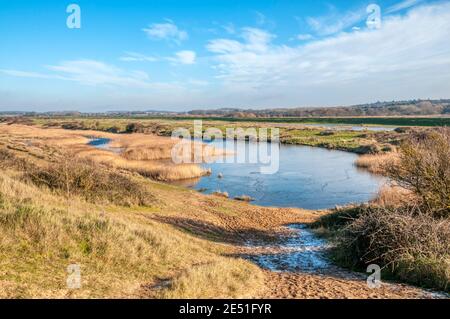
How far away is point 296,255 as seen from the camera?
1299 cm

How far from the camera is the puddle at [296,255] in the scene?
11.2m

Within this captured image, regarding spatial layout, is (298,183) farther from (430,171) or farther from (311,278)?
(311,278)

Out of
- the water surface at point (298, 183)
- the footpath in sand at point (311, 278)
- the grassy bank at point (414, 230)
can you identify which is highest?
the grassy bank at point (414, 230)

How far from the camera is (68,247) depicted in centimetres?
867

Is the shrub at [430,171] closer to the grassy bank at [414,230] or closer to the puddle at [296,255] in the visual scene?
the grassy bank at [414,230]

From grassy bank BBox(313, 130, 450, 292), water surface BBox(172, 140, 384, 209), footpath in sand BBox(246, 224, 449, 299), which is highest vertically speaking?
grassy bank BBox(313, 130, 450, 292)

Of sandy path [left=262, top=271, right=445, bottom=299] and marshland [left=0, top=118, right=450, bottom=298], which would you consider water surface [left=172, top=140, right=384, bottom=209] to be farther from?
sandy path [left=262, top=271, right=445, bottom=299]

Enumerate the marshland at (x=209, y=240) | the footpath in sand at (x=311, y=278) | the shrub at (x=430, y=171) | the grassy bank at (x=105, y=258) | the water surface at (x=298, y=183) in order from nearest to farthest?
1. the grassy bank at (x=105, y=258)
2. the marshland at (x=209, y=240)
3. the footpath in sand at (x=311, y=278)
4. the shrub at (x=430, y=171)
5. the water surface at (x=298, y=183)

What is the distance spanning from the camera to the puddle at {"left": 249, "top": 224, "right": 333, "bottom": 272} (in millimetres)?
11175

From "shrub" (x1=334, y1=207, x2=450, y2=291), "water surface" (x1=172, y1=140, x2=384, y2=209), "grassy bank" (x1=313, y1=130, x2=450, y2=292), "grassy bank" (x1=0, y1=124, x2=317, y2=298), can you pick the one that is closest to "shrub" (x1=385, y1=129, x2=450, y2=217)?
"grassy bank" (x1=313, y1=130, x2=450, y2=292)

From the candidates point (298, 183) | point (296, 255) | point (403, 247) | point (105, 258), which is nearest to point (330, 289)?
point (403, 247)

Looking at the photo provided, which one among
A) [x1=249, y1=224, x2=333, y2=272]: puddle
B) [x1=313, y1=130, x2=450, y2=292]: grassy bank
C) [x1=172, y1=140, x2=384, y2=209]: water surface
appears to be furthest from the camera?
[x1=172, y1=140, x2=384, y2=209]: water surface

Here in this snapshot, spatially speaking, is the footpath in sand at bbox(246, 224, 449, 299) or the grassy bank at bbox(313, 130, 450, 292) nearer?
the footpath in sand at bbox(246, 224, 449, 299)

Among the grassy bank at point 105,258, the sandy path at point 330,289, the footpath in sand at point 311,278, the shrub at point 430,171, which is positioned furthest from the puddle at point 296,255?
the shrub at point 430,171
